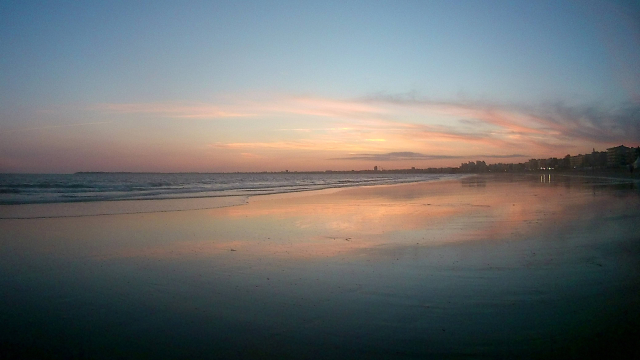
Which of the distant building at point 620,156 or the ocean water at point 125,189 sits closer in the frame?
the ocean water at point 125,189

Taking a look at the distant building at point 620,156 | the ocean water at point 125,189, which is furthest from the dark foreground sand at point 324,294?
the distant building at point 620,156

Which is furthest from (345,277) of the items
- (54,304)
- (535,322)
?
(54,304)

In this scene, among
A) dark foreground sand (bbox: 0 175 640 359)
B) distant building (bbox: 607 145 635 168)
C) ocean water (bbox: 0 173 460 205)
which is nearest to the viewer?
dark foreground sand (bbox: 0 175 640 359)

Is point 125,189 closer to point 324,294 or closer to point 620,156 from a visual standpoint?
point 324,294

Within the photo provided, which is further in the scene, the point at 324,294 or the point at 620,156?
the point at 620,156

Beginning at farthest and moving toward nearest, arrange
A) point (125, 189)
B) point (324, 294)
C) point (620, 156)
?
point (620, 156) < point (125, 189) < point (324, 294)

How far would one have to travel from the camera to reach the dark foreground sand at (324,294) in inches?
175

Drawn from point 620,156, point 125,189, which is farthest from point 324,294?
point 620,156

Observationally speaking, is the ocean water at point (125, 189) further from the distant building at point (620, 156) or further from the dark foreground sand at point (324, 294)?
the distant building at point (620, 156)

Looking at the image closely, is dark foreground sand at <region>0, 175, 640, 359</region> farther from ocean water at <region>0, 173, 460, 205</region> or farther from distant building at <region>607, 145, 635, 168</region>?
distant building at <region>607, 145, 635, 168</region>

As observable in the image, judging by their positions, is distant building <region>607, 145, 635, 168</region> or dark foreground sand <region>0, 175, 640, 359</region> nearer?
dark foreground sand <region>0, 175, 640, 359</region>

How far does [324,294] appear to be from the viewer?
6223 mm

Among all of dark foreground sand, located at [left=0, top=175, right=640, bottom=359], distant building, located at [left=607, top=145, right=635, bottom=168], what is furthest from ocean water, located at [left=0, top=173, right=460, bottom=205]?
distant building, located at [left=607, top=145, right=635, bottom=168]

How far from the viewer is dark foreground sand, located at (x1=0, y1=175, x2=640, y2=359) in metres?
4.45
